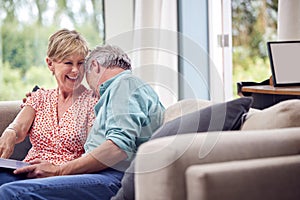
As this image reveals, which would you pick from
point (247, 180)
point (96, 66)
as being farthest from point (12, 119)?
point (247, 180)

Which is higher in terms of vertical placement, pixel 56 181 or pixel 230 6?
pixel 230 6

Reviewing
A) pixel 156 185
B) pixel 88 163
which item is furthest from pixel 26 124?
pixel 156 185

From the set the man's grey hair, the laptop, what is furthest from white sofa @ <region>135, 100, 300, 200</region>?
the laptop

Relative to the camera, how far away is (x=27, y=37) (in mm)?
4609

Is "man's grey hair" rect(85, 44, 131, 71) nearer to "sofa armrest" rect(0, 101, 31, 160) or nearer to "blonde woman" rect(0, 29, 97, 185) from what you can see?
"blonde woman" rect(0, 29, 97, 185)

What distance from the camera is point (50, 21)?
4641 mm

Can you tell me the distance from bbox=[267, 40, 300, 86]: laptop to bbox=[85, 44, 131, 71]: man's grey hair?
869 millimetres

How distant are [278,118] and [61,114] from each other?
1.09m

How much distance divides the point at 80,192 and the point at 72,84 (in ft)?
2.24

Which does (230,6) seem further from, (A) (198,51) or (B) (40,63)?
(B) (40,63)

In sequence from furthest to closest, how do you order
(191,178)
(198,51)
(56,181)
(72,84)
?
(198,51)
(72,84)
(56,181)
(191,178)

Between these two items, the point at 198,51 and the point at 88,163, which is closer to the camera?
the point at 88,163

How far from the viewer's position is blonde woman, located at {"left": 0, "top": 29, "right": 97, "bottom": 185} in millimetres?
2400

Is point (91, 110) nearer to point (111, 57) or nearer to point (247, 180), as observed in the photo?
point (111, 57)
